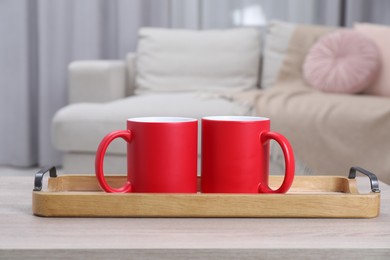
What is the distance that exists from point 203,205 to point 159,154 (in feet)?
0.31

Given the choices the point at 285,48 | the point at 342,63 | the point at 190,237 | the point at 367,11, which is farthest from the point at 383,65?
the point at 190,237

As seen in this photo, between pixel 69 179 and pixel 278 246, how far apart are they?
0.41 m

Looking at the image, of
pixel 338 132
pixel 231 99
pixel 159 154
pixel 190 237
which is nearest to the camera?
pixel 190 237

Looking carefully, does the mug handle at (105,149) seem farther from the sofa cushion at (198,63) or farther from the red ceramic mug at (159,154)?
the sofa cushion at (198,63)

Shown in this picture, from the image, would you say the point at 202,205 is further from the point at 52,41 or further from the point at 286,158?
the point at 52,41

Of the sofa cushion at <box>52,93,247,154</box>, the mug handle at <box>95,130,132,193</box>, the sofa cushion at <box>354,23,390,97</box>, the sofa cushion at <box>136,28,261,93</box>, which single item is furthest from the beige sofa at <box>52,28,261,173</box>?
the mug handle at <box>95,130,132,193</box>

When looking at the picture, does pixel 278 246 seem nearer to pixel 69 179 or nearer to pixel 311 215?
pixel 311 215

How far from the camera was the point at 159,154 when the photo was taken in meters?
0.81

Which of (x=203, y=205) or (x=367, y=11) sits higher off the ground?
(x=367, y=11)

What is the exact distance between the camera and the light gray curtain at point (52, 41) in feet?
11.2

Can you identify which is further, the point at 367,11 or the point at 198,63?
the point at 367,11

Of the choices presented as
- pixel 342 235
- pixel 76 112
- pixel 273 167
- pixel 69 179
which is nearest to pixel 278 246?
pixel 342 235

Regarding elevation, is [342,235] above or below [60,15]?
below

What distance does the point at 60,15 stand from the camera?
3414 millimetres
